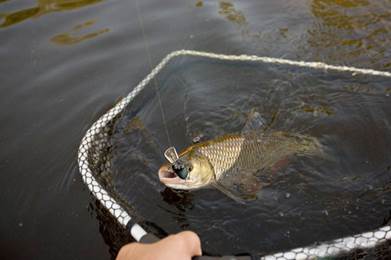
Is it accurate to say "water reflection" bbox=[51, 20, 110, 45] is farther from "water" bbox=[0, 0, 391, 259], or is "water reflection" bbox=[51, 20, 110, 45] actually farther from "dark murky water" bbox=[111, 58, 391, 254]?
"dark murky water" bbox=[111, 58, 391, 254]

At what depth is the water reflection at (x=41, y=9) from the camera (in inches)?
273

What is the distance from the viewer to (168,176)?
299 cm

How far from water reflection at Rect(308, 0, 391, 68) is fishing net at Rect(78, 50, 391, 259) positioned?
525 mm

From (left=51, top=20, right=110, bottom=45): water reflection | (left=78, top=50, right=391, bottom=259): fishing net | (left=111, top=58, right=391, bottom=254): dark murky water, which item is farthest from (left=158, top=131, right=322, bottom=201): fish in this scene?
(left=51, top=20, right=110, bottom=45): water reflection

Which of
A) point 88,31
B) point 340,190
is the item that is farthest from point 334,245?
point 88,31

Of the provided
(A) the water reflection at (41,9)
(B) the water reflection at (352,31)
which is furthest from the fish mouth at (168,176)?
(A) the water reflection at (41,9)

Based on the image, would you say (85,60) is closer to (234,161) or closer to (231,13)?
(231,13)

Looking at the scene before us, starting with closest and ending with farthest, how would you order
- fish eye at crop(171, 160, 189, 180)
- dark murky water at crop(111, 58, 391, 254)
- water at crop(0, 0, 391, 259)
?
fish eye at crop(171, 160, 189, 180), dark murky water at crop(111, 58, 391, 254), water at crop(0, 0, 391, 259)

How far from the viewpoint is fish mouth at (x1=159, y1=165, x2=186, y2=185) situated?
2950mm

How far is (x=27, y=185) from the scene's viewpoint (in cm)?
358

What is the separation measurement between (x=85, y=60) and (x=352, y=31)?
369 cm

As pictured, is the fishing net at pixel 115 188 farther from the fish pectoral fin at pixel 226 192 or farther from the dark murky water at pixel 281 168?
the fish pectoral fin at pixel 226 192

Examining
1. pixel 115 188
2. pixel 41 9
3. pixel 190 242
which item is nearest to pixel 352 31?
pixel 115 188

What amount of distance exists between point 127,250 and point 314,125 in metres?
2.60
